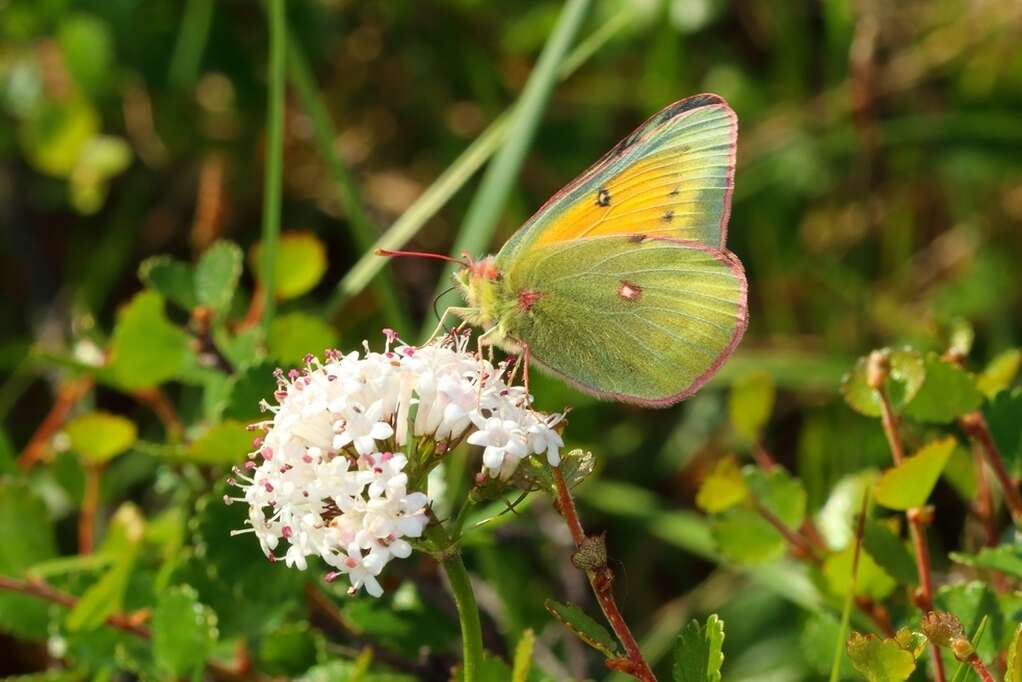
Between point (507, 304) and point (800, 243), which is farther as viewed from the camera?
point (800, 243)

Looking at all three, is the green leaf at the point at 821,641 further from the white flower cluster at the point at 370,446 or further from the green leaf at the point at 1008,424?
the white flower cluster at the point at 370,446

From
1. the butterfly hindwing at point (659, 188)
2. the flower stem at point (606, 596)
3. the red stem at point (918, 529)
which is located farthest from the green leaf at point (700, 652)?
the butterfly hindwing at point (659, 188)

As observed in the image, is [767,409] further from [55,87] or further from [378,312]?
[55,87]

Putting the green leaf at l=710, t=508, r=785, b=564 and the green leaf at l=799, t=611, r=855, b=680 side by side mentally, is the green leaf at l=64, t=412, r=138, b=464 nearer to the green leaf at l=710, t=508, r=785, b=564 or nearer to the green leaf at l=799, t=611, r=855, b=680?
the green leaf at l=710, t=508, r=785, b=564

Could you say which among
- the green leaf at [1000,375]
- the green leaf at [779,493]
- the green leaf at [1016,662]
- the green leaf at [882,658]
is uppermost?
the green leaf at [1000,375]

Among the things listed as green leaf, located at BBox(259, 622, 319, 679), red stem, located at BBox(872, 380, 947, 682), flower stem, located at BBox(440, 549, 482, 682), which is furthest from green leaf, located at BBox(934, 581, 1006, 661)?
green leaf, located at BBox(259, 622, 319, 679)

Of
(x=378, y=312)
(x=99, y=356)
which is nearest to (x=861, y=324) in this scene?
(x=378, y=312)
